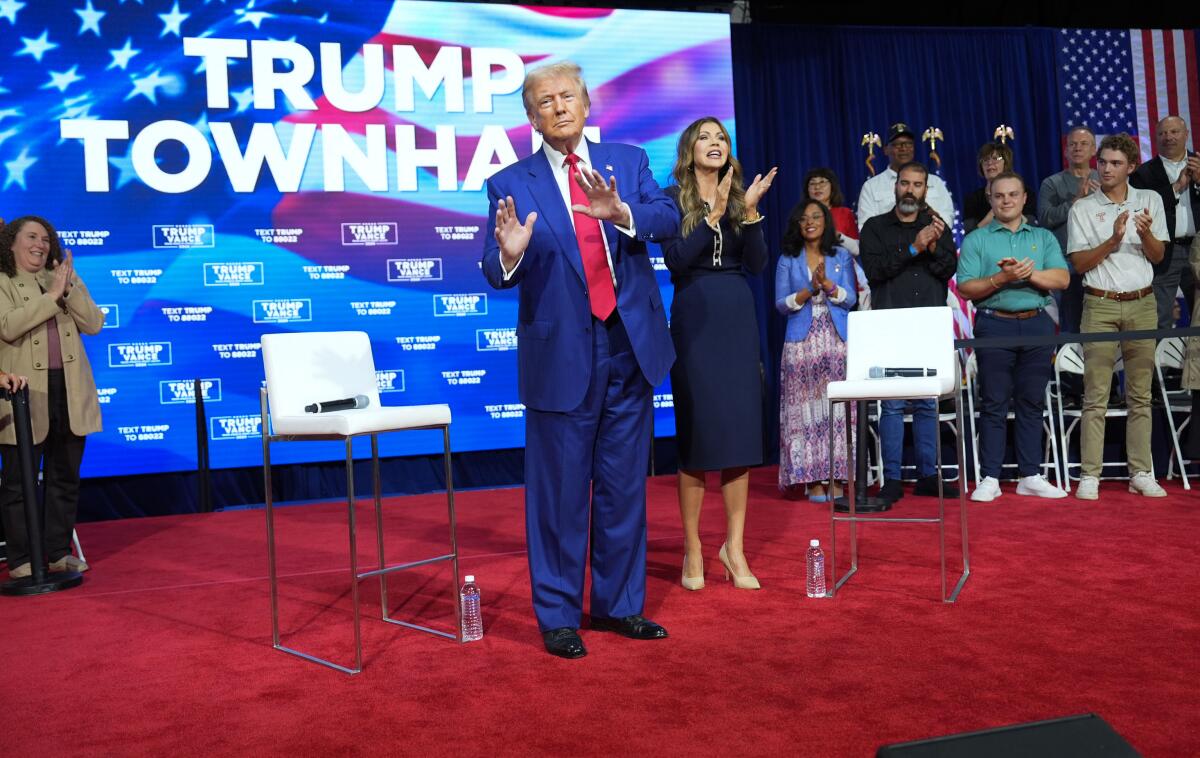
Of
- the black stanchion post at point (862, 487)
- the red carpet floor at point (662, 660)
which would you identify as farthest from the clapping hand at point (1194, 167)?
the black stanchion post at point (862, 487)

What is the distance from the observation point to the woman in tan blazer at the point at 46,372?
4.66 metres

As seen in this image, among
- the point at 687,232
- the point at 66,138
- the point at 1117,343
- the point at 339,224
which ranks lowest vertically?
the point at 1117,343

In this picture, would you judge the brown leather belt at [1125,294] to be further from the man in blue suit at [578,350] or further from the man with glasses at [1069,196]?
the man in blue suit at [578,350]

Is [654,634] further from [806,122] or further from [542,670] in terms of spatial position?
[806,122]

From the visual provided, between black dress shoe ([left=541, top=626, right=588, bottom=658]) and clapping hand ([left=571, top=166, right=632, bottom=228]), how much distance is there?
1130 mm

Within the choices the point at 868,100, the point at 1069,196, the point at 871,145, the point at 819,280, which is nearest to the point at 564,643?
the point at 819,280

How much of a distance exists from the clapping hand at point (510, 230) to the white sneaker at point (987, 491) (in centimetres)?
370

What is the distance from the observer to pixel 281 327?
684 centimetres

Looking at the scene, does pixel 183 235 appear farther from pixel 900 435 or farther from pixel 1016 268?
pixel 1016 268

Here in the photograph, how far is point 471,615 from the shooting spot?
3.24m

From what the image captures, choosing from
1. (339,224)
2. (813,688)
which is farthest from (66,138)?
(813,688)

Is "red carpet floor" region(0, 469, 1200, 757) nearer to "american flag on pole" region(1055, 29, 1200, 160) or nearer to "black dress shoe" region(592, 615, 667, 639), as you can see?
"black dress shoe" region(592, 615, 667, 639)

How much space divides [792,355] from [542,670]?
3.45m

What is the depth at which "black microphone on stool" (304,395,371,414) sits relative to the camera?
10.1 ft
